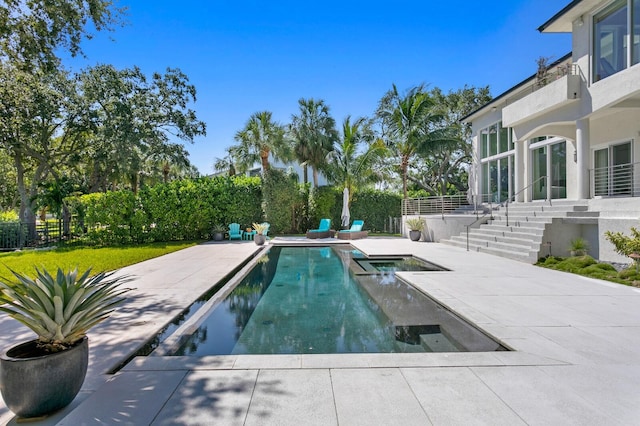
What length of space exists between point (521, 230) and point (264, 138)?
15.6 metres

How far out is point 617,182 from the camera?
12.2m

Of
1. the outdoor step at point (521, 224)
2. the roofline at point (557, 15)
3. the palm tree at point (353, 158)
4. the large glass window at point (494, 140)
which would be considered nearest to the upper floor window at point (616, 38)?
the roofline at point (557, 15)

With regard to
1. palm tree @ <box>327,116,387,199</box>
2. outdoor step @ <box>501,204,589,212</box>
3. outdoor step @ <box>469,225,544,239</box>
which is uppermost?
palm tree @ <box>327,116,387,199</box>

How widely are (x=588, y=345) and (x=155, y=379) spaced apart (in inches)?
202

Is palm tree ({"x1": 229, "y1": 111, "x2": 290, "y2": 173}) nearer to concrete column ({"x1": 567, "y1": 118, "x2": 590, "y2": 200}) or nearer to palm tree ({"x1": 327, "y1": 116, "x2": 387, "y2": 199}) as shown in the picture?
palm tree ({"x1": 327, "y1": 116, "x2": 387, "y2": 199})

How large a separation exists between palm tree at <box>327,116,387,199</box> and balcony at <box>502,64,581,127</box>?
27.4 feet

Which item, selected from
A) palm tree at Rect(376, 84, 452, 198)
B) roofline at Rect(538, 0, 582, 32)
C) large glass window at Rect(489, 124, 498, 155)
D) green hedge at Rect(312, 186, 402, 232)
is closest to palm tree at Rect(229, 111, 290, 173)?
green hedge at Rect(312, 186, 402, 232)

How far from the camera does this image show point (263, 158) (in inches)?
866

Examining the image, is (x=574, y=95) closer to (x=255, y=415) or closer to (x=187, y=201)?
(x=255, y=415)

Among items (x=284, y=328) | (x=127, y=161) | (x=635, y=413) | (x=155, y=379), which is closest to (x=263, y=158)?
(x=127, y=161)

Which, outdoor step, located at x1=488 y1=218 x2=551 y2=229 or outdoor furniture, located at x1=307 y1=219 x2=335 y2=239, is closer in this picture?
outdoor step, located at x1=488 y1=218 x2=551 y2=229

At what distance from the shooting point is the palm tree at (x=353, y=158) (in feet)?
72.2

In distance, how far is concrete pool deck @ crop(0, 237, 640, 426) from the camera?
2783 millimetres

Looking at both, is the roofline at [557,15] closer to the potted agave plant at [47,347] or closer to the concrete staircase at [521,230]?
the concrete staircase at [521,230]
